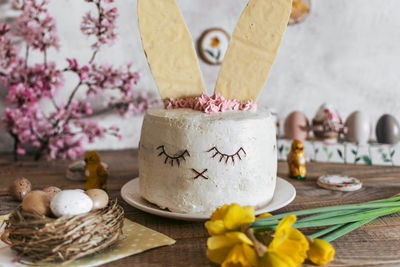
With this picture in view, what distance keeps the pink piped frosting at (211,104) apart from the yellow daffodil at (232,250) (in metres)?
0.38

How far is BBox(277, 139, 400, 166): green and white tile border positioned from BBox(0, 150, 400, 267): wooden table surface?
55 millimetres

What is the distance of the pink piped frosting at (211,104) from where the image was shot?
982 millimetres

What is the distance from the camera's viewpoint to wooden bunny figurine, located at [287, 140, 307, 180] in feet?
4.39

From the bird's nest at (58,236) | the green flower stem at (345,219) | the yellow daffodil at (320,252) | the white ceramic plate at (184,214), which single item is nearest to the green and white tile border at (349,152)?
the white ceramic plate at (184,214)

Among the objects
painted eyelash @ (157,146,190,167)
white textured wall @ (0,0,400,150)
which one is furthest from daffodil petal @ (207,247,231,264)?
white textured wall @ (0,0,400,150)

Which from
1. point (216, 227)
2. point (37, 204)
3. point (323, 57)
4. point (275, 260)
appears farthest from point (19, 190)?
point (323, 57)

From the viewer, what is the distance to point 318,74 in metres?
1.96

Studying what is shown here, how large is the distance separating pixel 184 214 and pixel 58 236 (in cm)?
30

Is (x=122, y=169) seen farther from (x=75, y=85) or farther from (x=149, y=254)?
(x=149, y=254)

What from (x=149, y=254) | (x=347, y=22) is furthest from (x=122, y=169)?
(x=347, y=22)

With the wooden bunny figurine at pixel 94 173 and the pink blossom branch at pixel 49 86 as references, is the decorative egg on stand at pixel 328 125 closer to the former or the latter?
the pink blossom branch at pixel 49 86

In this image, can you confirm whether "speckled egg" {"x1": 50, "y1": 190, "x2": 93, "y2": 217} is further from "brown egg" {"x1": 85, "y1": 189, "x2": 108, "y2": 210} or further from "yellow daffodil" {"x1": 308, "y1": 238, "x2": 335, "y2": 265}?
"yellow daffodil" {"x1": 308, "y1": 238, "x2": 335, "y2": 265}

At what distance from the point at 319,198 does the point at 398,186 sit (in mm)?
302

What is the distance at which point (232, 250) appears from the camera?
66 cm
